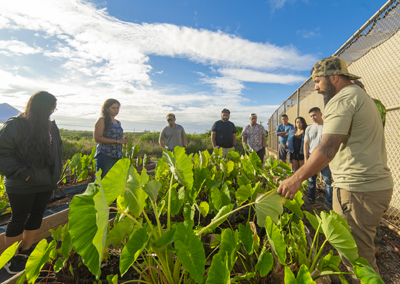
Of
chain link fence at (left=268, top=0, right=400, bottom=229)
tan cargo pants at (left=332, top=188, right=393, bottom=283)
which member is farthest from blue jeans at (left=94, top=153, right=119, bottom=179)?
chain link fence at (left=268, top=0, right=400, bottom=229)

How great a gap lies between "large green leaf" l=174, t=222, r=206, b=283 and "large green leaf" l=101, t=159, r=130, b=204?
0.37m

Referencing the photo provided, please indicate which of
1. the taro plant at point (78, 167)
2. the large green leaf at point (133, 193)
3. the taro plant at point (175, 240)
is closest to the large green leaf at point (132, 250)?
the taro plant at point (175, 240)

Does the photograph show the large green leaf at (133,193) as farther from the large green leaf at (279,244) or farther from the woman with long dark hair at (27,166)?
the woman with long dark hair at (27,166)

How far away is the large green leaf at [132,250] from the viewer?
32.5 inches

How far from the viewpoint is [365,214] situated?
4.63ft

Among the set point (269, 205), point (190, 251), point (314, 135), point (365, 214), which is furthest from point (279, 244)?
point (314, 135)

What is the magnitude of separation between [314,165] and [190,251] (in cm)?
88

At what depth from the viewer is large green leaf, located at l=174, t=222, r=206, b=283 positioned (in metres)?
0.85

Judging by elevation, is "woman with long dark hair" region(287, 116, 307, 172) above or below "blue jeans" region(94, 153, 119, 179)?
above

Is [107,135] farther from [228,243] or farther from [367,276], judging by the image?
[367,276]

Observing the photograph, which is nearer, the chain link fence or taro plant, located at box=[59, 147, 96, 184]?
the chain link fence

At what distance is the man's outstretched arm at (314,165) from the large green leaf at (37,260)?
1223 mm

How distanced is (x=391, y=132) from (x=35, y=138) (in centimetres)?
450

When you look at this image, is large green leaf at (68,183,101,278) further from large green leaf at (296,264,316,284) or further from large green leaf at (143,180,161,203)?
large green leaf at (296,264,316,284)
